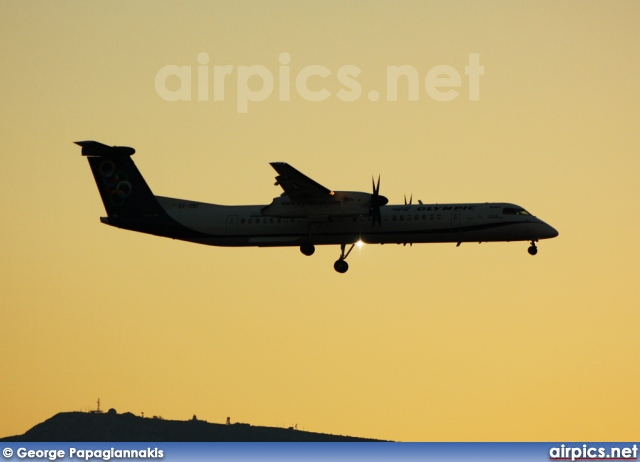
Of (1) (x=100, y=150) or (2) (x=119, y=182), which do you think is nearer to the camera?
(2) (x=119, y=182)

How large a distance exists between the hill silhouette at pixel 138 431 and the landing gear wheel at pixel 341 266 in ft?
264

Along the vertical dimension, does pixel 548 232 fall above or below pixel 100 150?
below

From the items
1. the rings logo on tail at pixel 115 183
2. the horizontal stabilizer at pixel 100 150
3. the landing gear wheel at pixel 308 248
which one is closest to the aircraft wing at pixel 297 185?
the landing gear wheel at pixel 308 248

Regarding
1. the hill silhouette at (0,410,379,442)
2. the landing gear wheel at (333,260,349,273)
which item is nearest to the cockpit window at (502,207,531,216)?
the landing gear wheel at (333,260,349,273)

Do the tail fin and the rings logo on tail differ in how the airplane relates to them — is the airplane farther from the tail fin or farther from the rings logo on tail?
the rings logo on tail

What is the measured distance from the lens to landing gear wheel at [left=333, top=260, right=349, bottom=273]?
229 ft

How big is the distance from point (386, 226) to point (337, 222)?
104 inches

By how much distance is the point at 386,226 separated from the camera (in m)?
67.2

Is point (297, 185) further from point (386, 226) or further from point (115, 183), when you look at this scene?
point (115, 183)

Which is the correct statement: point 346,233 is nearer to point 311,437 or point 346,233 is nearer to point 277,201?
point 277,201

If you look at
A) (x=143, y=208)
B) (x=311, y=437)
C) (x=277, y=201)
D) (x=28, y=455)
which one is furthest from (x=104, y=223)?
(x=311, y=437)

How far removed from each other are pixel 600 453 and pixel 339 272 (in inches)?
944

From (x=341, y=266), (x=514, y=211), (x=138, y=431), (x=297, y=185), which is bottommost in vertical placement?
(x=138, y=431)

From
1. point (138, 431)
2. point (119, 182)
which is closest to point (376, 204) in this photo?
point (119, 182)
